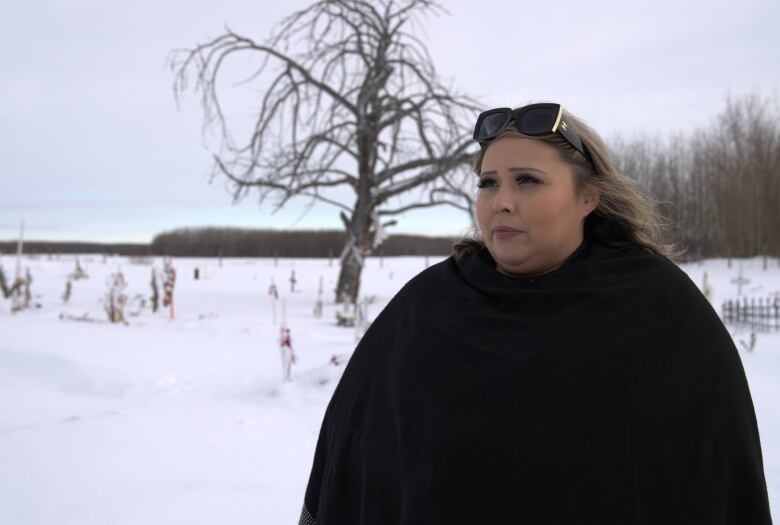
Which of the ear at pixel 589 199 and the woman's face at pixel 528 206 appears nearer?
the woman's face at pixel 528 206

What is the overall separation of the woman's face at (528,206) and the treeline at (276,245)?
47414 mm

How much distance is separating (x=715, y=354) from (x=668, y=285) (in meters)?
0.21

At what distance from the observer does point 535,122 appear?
5.61 feet

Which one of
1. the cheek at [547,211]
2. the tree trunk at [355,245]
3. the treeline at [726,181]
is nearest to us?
the cheek at [547,211]

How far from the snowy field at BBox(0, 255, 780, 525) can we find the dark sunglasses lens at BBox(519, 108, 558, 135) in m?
2.49

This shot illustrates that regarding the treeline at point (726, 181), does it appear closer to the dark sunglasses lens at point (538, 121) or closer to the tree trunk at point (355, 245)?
the tree trunk at point (355, 245)

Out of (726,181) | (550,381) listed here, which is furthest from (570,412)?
(726,181)

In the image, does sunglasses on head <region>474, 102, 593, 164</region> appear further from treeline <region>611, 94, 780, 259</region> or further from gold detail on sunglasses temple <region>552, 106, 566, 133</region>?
treeline <region>611, 94, 780, 259</region>

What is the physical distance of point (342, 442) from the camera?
1.82m

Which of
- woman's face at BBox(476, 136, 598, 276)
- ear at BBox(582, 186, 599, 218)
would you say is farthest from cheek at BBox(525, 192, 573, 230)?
ear at BBox(582, 186, 599, 218)

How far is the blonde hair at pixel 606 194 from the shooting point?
1.76 metres

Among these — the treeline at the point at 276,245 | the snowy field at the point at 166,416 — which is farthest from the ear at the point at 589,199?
the treeline at the point at 276,245

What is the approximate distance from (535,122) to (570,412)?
0.77 meters

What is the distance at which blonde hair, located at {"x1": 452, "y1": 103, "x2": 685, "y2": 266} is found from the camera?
176cm
